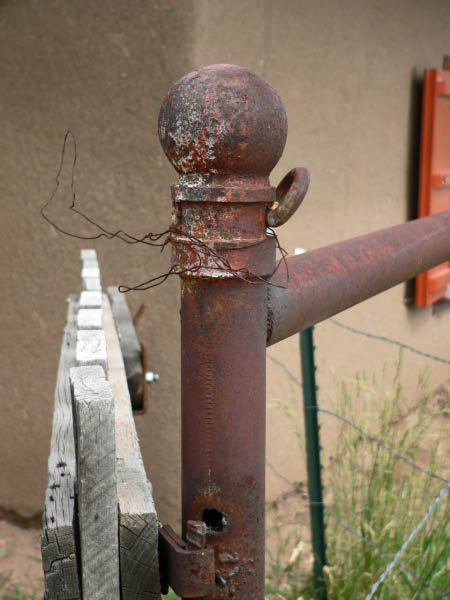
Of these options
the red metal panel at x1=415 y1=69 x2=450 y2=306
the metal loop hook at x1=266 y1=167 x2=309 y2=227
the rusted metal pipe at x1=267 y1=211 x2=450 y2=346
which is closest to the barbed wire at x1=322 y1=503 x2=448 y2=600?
the rusted metal pipe at x1=267 y1=211 x2=450 y2=346

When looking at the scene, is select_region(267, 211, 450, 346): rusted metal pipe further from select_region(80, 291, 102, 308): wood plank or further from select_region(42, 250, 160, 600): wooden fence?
select_region(80, 291, 102, 308): wood plank

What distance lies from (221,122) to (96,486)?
0.42m

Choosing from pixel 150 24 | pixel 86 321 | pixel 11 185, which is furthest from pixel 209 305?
pixel 11 185

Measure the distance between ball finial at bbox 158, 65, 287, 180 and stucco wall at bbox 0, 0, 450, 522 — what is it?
7.29 feet

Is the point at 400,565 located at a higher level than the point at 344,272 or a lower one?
lower

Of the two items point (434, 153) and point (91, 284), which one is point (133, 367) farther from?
point (434, 153)

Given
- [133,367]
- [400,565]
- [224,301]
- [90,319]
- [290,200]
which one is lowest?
[400,565]

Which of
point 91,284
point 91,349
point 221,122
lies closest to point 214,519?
point 91,349

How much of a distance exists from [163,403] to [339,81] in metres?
1.97

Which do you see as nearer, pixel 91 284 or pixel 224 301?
pixel 224 301

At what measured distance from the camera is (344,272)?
1.01 m

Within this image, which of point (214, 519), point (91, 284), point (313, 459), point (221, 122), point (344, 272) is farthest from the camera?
point (313, 459)

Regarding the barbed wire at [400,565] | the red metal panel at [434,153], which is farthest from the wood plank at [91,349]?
the red metal panel at [434,153]

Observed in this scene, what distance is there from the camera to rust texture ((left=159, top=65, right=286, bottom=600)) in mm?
756
